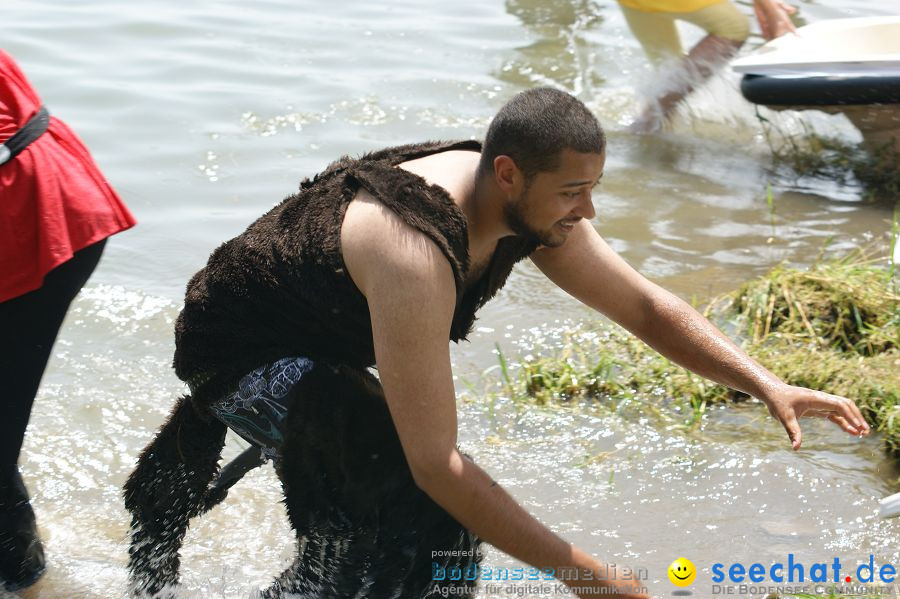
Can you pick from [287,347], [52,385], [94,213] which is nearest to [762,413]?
[287,347]

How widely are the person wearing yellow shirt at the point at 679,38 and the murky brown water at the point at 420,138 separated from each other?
0.52 feet

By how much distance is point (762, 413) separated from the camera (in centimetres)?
421

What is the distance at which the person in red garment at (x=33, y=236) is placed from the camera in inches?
114

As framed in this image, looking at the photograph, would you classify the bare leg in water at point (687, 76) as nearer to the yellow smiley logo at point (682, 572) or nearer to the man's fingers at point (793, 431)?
the yellow smiley logo at point (682, 572)

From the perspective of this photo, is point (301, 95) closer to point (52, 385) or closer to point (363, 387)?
point (52, 385)

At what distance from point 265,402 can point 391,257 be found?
592 millimetres

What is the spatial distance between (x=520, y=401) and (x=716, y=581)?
4.01 feet

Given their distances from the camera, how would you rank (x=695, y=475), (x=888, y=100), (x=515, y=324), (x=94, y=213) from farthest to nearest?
(x=888, y=100) < (x=515, y=324) < (x=695, y=475) < (x=94, y=213)

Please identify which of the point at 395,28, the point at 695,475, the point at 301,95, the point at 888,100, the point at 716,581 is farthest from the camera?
the point at 395,28

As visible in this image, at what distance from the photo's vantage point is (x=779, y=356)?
4336 millimetres

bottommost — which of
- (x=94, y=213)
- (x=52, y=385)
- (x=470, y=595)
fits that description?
(x=52, y=385)

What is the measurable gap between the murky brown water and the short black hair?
144 cm

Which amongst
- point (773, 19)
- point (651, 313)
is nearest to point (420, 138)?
point (773, 19)

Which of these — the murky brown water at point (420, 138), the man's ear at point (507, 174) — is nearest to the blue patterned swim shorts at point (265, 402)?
the man's ear at point (507, 174)
